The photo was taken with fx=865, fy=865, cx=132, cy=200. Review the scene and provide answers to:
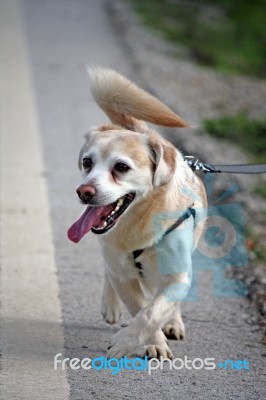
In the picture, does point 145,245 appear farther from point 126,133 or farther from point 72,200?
point 72,200

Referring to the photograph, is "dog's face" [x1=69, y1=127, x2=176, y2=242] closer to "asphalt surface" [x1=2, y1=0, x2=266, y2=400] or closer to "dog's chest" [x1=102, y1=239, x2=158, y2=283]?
"dog's chest" [x1=102, y1=239, x2=158, y2=283]

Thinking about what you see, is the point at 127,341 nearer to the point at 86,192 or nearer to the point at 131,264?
the point at 131,264

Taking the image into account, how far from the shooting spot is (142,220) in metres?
4.26

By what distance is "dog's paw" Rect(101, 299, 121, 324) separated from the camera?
4699 millimetres

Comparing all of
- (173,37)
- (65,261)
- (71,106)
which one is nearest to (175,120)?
(65,261)

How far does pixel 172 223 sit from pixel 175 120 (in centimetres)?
63

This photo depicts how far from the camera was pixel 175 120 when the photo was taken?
454cm

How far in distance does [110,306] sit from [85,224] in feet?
2.53

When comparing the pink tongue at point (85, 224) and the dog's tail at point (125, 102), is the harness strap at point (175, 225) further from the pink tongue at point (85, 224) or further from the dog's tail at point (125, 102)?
the dog's tail at point (125, 102)

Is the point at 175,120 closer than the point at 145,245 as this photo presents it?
No

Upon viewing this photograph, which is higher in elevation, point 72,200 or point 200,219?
point 200,219

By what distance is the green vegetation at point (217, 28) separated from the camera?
1241 centimetres

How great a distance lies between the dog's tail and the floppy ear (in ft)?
0.96

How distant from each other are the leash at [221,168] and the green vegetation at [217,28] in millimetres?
6990
